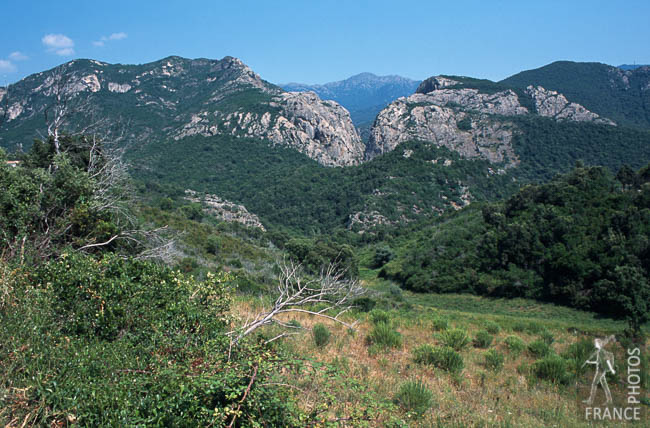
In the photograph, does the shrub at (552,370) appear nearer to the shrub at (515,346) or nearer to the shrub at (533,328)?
the shrub at (515,346)

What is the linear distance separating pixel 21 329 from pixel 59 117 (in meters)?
8.97

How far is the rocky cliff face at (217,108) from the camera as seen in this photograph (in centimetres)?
9712

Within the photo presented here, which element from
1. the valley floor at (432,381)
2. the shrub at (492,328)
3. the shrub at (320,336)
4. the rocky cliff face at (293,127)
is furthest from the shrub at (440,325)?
the rocky cliff face at (293,127)

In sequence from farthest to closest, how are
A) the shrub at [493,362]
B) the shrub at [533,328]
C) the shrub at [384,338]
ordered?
the shrub at [533,328], the shrub at [384,338], the shrub at [493,362]

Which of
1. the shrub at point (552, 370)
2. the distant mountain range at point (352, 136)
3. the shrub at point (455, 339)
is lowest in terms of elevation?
the shrub at point (455, 339)

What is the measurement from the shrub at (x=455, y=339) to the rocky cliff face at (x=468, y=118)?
269 feet

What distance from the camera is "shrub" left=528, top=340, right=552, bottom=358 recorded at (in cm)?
664

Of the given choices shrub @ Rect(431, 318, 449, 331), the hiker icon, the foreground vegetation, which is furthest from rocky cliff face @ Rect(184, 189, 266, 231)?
the hiker icon

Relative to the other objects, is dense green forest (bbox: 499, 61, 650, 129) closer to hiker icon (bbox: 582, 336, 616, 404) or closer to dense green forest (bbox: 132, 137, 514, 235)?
dense green forest (bbox: 132, 137, 514, 235)

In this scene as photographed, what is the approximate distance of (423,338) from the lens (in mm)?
7434

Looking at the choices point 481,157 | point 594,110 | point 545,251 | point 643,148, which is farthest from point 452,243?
point 594,110

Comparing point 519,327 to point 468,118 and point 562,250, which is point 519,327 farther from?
point 468,118

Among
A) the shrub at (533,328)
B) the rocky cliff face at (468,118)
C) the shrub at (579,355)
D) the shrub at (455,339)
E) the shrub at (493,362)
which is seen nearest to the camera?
the shrub at (579,355)

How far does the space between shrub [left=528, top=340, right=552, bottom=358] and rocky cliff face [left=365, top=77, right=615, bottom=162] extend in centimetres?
8177
